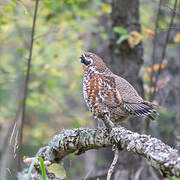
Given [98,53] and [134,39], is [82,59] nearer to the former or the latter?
[134,39]

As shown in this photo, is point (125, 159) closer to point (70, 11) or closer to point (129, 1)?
point (129, 1)

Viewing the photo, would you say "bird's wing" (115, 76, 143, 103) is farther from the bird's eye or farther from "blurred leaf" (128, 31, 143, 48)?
"blurred leaf" (128, 31, 143, 48)

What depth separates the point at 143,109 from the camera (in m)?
3.26

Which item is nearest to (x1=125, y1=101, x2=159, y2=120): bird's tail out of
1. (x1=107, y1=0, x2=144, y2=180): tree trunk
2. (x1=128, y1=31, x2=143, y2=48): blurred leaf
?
(x1=128, y1=31, x2=143, y2=48): blurred leaf

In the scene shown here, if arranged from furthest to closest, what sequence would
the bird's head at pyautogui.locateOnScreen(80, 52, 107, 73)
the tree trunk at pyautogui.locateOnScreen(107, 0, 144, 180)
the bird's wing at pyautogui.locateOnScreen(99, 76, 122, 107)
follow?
the tree trunk at pyautogui.locateOnScreen(107, 0, 144, 180)
the bird's head at pyautogui.locateOnScreen(80, 52, 107, 73)
the bird's wing at pyautogui.locateOnScreen(99, 76, 122, 107)

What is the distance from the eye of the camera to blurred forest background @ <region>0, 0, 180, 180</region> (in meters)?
5.39

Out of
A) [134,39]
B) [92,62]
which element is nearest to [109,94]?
[92,62]

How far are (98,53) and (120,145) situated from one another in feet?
14.5

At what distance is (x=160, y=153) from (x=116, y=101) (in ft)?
3.68

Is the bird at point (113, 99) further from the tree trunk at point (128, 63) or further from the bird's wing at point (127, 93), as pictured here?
the tree trunk at point (128, 63)

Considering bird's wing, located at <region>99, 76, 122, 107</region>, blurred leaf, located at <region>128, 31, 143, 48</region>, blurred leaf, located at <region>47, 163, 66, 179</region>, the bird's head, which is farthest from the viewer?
blurred leaf, located at <region>128, 31, 143, 48</region>

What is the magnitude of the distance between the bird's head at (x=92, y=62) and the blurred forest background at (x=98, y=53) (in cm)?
69

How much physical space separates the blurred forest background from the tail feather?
14.1 inches

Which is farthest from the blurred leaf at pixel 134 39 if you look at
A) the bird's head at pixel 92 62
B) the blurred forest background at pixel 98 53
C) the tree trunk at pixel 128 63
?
the bird's head at pixel 92 62
